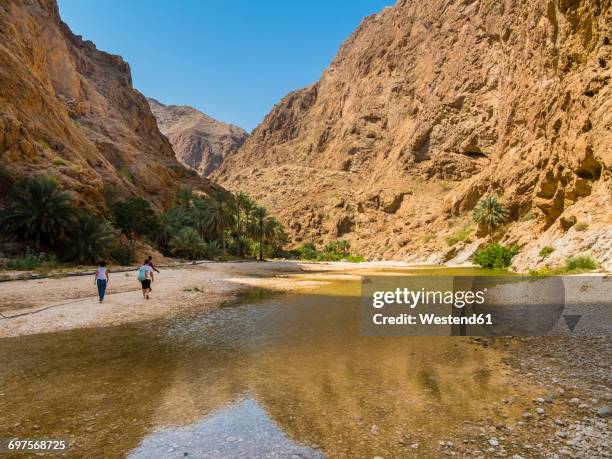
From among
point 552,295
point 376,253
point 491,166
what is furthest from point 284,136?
point 552,295

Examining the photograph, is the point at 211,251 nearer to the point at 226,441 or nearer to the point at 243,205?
the point at 243,205

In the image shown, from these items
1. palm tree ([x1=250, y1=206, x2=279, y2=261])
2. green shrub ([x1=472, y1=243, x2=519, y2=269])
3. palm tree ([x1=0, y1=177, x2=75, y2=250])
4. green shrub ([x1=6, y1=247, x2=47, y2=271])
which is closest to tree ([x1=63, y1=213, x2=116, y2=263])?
palm tree ([x1=0, y1=177, x2=75, y2=250])

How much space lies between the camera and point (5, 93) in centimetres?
3562

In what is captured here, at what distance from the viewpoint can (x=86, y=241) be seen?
28.3m

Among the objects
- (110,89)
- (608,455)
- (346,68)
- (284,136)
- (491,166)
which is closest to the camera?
(608,455)

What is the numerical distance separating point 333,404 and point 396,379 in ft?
4.67

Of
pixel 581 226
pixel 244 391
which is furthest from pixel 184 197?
pixel 244 391

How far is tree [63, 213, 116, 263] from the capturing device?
2830 cm

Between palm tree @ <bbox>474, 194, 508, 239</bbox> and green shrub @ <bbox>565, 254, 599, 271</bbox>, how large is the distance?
3155cm

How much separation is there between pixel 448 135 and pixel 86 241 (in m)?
81.5

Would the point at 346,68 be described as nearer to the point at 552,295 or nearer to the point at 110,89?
the point at 110,89

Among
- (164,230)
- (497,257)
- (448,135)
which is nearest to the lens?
(497,257)

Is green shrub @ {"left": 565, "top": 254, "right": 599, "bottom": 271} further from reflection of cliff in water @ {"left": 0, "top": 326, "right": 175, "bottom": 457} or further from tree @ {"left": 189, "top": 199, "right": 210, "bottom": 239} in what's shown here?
tree @ {"left": 189, "top": 199, "right": 210, "bottom": 239}

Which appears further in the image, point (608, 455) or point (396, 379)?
point (396, 379)
